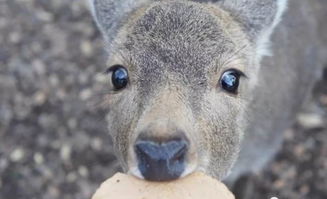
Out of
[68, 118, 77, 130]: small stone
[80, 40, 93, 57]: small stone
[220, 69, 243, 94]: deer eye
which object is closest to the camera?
[220, 69, 243, 94]: deer eye

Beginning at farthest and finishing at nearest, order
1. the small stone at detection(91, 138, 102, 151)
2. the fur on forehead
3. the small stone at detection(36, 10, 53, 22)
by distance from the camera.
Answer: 1. the small stone at detection(36, 10, 53, 22)
2. the small stone at detection(91, 138, 102, 151)
3. the fur on forehead

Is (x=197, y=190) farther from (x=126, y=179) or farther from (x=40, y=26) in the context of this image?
(x=40, y=26)

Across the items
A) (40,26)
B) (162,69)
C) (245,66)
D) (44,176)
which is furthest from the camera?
(40,26)

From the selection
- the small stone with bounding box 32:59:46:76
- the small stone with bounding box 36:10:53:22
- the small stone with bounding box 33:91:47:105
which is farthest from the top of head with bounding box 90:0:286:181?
the small stone with bounding box 36:10:53:22

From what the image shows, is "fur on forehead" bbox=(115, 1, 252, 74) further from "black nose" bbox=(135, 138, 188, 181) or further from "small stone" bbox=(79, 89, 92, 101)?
"small stone" bbox=(79, 89, 92, 101)

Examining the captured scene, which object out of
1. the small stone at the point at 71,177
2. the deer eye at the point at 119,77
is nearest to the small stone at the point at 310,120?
the small stone at the point at 71,177

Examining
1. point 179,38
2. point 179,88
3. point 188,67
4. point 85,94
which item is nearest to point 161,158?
point 179,88

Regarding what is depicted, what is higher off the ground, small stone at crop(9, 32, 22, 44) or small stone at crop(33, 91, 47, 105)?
small stone at crop(9, 32, 22, 44)

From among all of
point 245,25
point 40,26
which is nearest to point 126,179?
point 245,25
